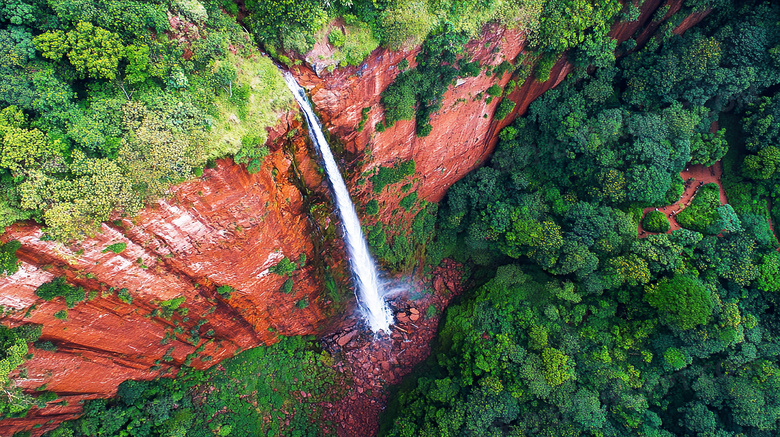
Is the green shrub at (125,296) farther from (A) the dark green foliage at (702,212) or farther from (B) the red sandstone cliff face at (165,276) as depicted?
(A) the dark green foliage at (702,212)

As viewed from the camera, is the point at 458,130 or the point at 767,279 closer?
the point at 767,279

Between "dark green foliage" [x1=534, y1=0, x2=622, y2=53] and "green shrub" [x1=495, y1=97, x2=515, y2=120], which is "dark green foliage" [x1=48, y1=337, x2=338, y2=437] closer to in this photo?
"green shrub" [x1=495, y1=97, x2=515, y2=120]

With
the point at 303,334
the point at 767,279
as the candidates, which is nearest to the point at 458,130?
the point at 303,334

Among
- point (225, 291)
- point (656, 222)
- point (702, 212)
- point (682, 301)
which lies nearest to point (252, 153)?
→ point (225, 291)

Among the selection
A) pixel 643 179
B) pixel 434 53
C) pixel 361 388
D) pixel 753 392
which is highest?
pixel 434 53

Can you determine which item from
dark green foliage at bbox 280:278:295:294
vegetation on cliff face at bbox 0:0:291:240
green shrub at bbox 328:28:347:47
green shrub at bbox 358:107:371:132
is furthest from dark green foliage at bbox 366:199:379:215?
green shrub at bbox 328:28:347:47

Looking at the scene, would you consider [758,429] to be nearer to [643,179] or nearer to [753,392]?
[753,392]
